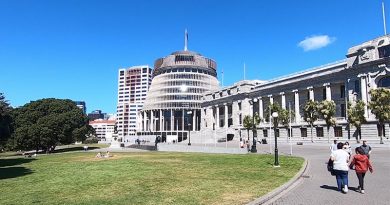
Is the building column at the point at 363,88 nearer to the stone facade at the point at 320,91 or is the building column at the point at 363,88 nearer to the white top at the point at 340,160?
the stone facade at the point at 320,91

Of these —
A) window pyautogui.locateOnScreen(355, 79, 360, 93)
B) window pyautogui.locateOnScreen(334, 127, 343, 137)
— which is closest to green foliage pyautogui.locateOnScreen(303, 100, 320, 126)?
window pyautogui.locateOnScreen(334, 127, 343, 137)

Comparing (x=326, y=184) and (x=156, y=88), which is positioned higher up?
(x=156, y=88)

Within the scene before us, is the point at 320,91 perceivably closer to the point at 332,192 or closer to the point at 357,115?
the point at 357,115

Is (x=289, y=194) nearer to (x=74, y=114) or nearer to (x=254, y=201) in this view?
(x=254, y=201)

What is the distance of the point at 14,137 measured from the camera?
240ft

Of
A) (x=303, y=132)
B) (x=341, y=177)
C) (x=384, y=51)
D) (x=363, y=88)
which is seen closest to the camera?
(x=341, y=177)

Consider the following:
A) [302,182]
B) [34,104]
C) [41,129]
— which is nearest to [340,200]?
[302,182]

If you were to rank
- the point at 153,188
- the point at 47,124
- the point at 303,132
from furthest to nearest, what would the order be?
1. the point at 303,132
2. the point at 47,124
3. the point at 153,188

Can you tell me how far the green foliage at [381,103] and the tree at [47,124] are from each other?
200 ft

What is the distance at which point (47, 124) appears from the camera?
246 feet

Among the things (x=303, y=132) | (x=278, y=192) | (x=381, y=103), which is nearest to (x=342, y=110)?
(x=303, y=132)

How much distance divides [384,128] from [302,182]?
53743 mm

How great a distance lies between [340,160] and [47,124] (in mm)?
71790

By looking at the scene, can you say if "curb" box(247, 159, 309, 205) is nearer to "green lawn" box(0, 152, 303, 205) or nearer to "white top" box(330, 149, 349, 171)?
"green lawn" box(0, 152, 303, 205)
